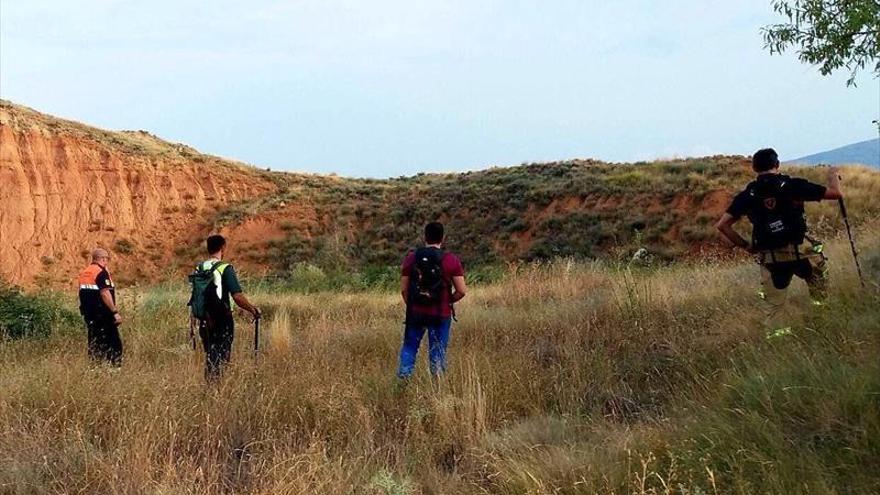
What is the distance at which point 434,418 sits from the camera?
5645 mm

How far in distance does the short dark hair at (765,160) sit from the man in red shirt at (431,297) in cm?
306

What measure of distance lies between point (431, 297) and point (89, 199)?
33030 mm

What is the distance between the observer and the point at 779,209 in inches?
228

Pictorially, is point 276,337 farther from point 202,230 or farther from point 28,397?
point 202,230

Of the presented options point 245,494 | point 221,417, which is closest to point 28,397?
point 221,417

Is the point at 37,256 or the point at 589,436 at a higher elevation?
the point at 37,256

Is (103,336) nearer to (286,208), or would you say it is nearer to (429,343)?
(429,343)

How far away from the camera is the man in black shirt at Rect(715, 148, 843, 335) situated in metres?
5.76

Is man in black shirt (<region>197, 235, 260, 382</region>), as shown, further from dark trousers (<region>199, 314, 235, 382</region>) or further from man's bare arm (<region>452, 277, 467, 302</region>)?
man's bare arm (<region>452, 277, 467, 302</region>)

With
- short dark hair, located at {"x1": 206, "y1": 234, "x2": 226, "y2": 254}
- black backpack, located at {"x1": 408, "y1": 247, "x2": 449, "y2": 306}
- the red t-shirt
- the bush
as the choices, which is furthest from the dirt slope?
short dark hair, located at {"x1": 206, "y1": 234, "x2": 226, "y2": 254}

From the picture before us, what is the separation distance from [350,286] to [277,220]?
640 inches

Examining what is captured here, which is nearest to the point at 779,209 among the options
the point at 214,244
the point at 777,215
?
the point at 777,215

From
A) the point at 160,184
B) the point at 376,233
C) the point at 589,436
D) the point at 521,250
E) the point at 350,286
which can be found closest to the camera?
the point at 589,436

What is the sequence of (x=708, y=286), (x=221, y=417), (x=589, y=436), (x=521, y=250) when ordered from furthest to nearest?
1. (x=521, y=250)
2. (x=708, y=286)
3. (x=221, y=417)
4. (x=589, y=436)
